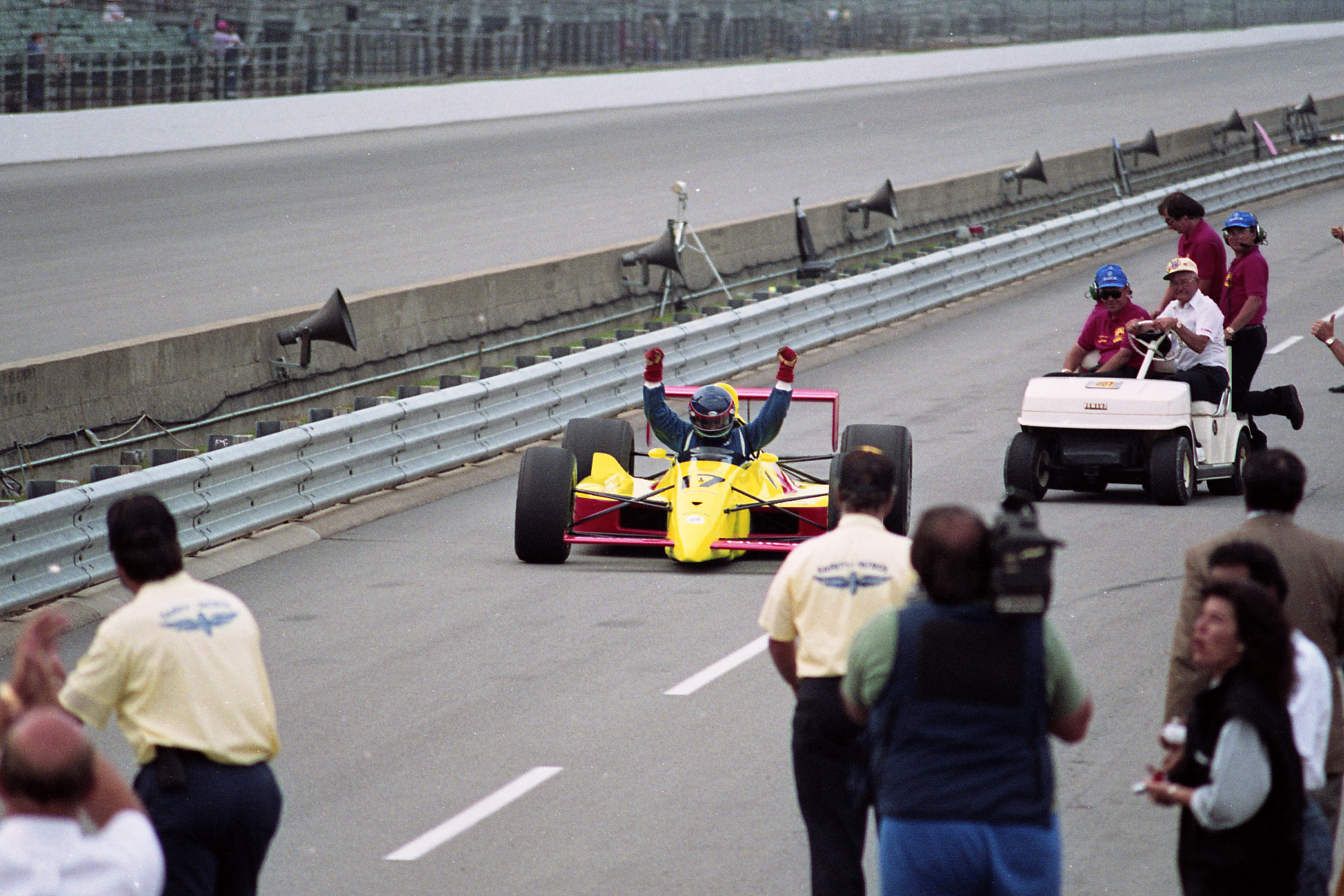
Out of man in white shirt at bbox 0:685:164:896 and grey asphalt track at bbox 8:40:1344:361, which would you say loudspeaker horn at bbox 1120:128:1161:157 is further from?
man in white shirt at bbox 0:685:164:896

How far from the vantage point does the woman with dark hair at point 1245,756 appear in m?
4.64

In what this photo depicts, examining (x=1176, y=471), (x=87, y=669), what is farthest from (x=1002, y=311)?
(x=87, y=669)

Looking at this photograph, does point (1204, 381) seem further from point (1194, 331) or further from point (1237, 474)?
point (1237, 474)

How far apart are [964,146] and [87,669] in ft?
120

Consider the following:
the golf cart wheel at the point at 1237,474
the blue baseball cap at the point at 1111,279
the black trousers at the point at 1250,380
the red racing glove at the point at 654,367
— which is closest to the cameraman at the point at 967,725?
the red racing glove at the point at 654,367

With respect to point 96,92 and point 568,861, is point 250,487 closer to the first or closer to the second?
point 568,861

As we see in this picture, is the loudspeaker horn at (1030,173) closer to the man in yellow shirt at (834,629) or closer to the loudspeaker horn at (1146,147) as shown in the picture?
the loudspeaker horn at (1146,147)

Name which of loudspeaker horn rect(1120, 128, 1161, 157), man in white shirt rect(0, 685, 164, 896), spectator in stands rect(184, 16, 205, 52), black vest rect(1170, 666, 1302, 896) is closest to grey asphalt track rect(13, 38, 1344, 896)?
black vest rect(1170, 666, 1302, 896)

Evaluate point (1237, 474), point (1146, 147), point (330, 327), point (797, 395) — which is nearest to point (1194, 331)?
point (1237, 474)

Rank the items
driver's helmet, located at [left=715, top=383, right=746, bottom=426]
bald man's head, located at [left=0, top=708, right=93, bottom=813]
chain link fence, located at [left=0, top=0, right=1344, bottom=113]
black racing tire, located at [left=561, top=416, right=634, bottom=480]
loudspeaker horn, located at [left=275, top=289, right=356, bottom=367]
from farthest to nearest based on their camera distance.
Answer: chain link fence, located at [left=0, top=0, right=1344, bottom=113] → loudspeaker horn, located at [left=275, top=289, right=356, bottom=367] → black racing tire, located at [left=561, top=416, right=634, bottom=480] → driver's helmet, located at [left=715, top=383, right=746, bottom=426] → bald man's head, located at [left=0, top=708, right=93, bottom=813]

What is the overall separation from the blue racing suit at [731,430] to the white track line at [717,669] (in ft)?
7.12

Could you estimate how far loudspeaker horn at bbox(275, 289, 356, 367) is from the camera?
15664mm

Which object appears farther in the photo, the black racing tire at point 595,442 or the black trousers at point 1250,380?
the black trousers at point 1250,380

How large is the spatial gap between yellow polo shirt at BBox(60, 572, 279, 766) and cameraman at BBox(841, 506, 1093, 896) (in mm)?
1806
